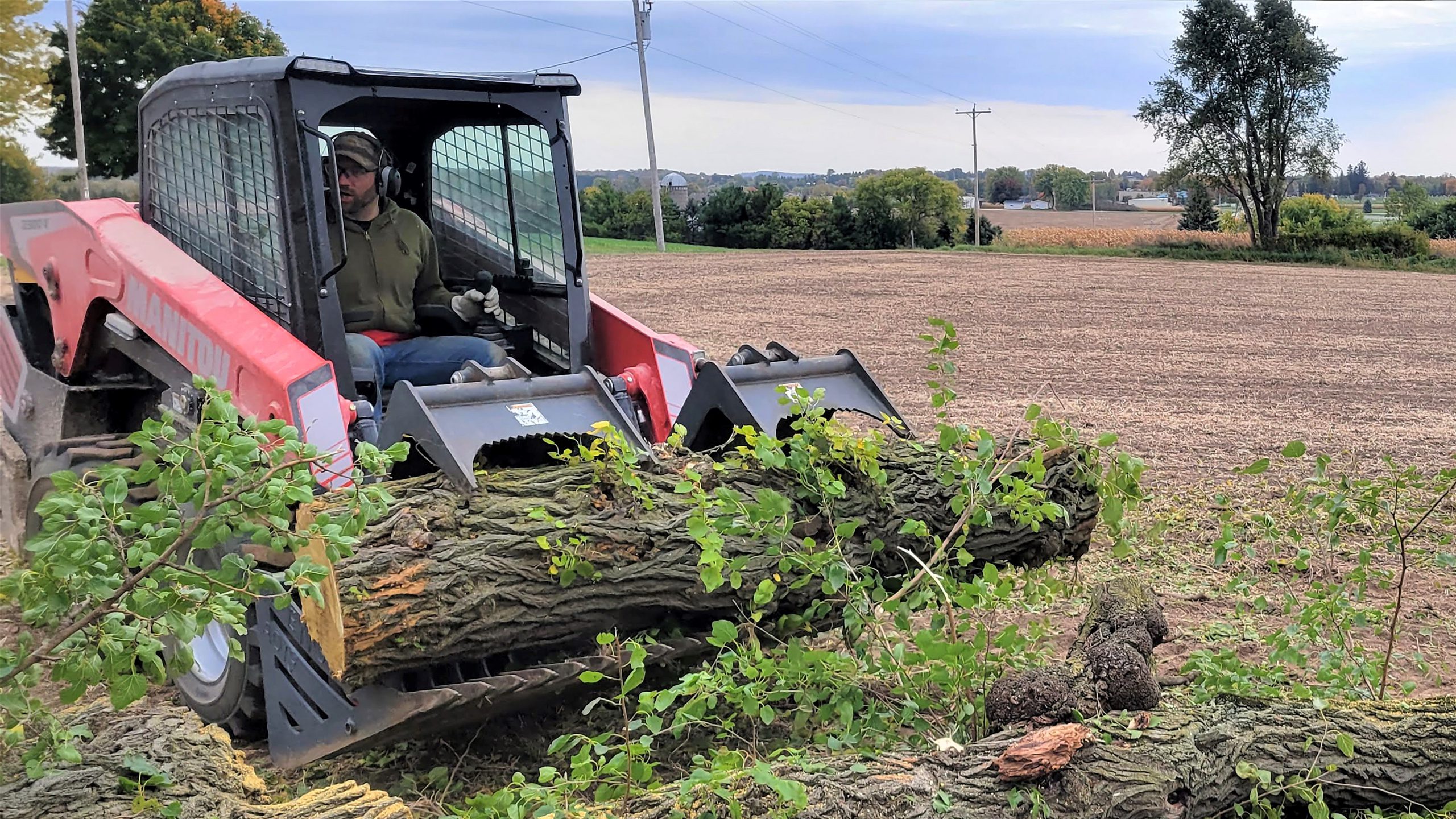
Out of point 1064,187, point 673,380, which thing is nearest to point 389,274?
point 673,380

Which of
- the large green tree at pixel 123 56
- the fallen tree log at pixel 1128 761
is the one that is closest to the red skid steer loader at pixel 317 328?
the fallen tree log at pixel 1128 761

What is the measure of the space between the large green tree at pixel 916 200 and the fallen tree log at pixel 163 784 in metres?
43.3

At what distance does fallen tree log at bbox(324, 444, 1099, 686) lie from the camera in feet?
11.0

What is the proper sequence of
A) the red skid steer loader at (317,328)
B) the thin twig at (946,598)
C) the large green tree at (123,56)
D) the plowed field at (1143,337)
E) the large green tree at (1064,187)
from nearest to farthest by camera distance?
the thin twig at (946,598) < the red skid steer loader at (317,328) < the plowed field at (1143,337) < the large green tree at (123,56) < the large green tree at (1064,187)

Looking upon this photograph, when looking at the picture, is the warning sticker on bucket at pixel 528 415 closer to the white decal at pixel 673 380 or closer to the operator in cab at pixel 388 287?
the operator in cab at pixel 388 287

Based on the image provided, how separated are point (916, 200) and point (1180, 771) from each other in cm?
4512

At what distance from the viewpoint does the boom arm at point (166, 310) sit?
13.4 ft

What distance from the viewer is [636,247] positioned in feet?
137

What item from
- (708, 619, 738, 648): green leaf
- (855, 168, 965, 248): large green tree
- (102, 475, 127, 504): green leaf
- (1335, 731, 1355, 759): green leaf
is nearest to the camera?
(102, 475, 127, 504): green leaf

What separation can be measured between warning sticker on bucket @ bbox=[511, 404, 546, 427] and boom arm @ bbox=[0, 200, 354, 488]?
553 mm

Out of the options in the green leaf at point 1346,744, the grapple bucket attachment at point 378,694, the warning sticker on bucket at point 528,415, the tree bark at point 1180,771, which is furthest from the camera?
the warning sticker on bucket at point 528,415

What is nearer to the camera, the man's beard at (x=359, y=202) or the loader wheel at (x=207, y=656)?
the loader wheel at (x=207, y=656)

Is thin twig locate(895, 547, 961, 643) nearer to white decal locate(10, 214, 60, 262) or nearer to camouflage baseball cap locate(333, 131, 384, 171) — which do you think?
camouflage baseball cap locate(333, 131, 384, 171)

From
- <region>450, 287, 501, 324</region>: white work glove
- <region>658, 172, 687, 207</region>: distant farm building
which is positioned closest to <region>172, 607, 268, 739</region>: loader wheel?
<region>450, 287, 501, 324</region>: white work glove
